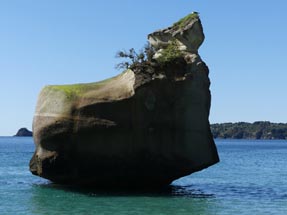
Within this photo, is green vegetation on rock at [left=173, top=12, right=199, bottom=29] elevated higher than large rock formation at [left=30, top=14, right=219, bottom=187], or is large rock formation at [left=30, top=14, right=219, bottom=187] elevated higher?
green vegetation on rock at [left=173, top=12, right=199, bottom=29]

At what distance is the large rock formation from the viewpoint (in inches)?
1137

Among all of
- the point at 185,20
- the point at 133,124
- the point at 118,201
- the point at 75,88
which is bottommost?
the point at 118,201

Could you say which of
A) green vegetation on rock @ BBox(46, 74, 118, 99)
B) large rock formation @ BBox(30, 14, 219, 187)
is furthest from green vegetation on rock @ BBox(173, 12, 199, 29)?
green vegetation on rock @ BBox(46, 74, 118, 99)

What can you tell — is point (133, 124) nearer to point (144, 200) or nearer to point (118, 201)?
point (144, 200)

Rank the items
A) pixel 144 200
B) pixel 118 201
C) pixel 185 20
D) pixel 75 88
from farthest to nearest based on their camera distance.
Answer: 1. pixel 185 20
2. pixel 75 88
3. pixel 144 200
4. pixel 118 201

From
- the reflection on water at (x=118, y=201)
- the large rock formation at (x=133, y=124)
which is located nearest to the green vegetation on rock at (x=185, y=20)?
the large rock formation at (x=133, y=124)

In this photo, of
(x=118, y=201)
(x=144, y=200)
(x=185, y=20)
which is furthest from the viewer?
(x=185, y=20)

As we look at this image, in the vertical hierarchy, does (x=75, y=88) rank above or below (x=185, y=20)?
below

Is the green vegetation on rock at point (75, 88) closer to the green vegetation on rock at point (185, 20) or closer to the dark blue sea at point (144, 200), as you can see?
the dark blue sea at point (144, 200)

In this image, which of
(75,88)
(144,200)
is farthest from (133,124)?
(144,200)

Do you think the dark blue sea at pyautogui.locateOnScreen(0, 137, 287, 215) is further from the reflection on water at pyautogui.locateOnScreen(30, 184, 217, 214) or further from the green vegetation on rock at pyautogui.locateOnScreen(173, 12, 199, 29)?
the green vegetation on rock at pyautogui.locateOnScreen(173, 12, 199, 29)

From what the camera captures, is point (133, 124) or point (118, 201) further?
point (133, 124)

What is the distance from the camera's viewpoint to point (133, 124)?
29203mm

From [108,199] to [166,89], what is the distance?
6.57m
